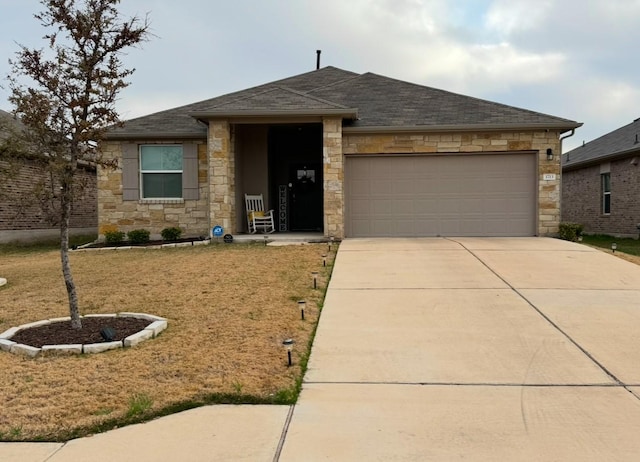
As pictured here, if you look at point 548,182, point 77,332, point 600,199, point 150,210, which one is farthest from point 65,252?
point 600,199

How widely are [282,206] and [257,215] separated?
6.67 feet

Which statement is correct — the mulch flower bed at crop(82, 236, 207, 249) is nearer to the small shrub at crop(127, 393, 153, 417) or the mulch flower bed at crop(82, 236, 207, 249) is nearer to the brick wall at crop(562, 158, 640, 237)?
the small shrub at crop(127, 393, 153, 417)

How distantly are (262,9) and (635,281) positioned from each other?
10107 millimetres

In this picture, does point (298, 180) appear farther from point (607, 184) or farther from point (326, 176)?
point (607, 184)

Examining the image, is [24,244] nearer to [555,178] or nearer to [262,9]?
[262,9]

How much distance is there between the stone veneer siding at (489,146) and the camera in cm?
1283

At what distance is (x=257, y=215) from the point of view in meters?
14.0

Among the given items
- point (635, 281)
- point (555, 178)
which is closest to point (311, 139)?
point (555, 178)

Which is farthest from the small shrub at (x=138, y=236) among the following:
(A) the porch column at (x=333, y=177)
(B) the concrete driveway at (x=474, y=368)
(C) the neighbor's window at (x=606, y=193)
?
(C) the neighbor's window at (x=606, y=193)

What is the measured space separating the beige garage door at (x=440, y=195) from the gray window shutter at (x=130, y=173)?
212 inches

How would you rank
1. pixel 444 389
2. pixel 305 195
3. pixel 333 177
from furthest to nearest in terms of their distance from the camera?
1. pixel 305 195
2. pixel 333 177
3. pixel 444 389

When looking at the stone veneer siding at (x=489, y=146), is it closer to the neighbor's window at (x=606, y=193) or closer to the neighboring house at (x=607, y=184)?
the neighboring house at (x=607, y=184)

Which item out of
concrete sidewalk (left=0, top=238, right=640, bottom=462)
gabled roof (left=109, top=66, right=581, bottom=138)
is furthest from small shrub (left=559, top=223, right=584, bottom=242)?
concrete sidewalk (left=0, top=238, right=640, bottom=462)

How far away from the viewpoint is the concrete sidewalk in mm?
3180
